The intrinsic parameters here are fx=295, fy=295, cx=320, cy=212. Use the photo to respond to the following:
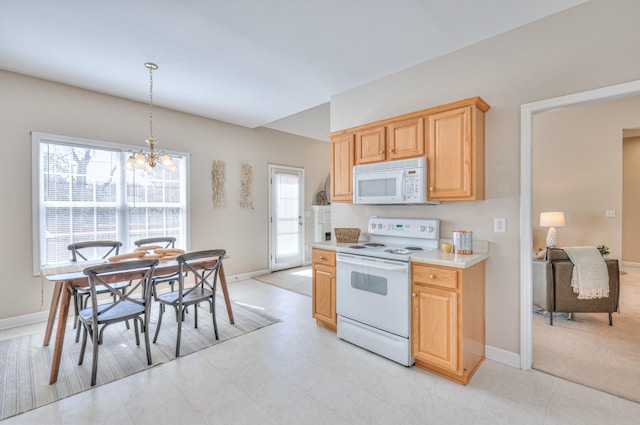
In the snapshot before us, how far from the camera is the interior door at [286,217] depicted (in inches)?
225

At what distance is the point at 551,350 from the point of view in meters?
2.61

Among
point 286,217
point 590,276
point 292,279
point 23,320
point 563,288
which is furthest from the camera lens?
point 286,217

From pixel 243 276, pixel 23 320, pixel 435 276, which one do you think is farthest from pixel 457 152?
pixel 23 320

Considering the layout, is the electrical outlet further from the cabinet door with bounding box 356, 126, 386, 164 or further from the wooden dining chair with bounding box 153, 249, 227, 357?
the wooden dining chair with bounding box 153, 249, 227, 357

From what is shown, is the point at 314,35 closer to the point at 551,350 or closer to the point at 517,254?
the point at 517,254

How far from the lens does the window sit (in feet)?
11.0

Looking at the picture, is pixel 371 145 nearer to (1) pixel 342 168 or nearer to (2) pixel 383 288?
(1) pixel 342 168

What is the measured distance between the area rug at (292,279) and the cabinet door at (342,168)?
1811 mm

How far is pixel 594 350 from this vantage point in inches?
102

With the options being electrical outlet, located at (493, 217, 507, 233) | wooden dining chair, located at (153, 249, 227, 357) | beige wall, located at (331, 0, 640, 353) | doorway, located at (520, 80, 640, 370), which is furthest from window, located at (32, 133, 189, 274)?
doorway, located at (520, 80, 640, 370)

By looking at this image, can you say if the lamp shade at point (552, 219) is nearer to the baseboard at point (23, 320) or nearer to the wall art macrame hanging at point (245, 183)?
the wall art macrame hanging at point (245, 183)

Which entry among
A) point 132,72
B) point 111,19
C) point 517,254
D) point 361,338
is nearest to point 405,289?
point 361,338

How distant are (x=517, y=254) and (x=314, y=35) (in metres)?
2.48

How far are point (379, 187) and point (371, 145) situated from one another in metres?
0.46
